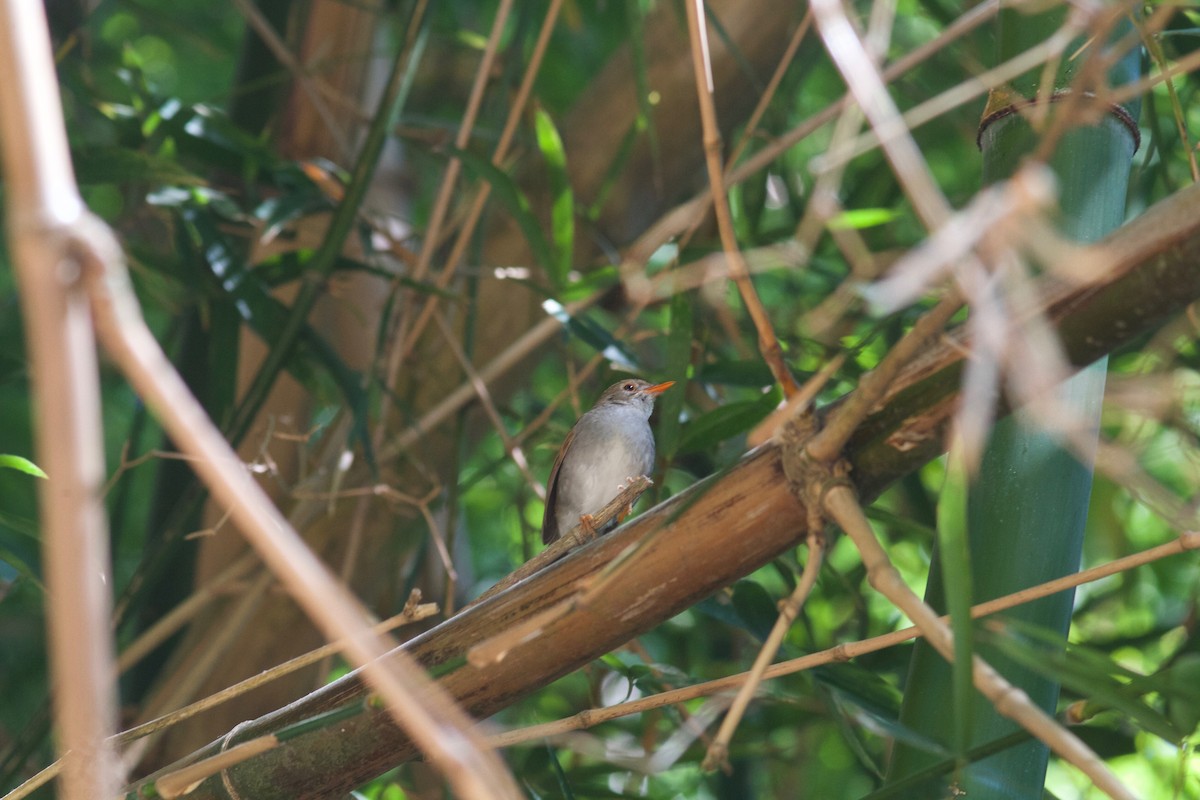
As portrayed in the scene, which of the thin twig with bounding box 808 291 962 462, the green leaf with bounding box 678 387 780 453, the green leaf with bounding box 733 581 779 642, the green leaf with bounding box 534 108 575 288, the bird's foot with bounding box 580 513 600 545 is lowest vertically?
the green leaf with bounding box 733 581 779 642

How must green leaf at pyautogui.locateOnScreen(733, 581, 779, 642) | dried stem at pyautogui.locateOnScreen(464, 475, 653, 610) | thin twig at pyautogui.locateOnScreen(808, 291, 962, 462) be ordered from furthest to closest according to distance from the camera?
green leaf at pyautogui.locateOnScreen(733, 581, 779, 642) < dried stem at pyautogui.locateOnScreen(464, 475, 653, 610) < thin twig at pyautogui.locateOnScreen(808, 291, 962, 462)

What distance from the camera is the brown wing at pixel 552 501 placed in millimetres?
3295

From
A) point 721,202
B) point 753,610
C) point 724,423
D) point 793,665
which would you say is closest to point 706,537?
point 793,665

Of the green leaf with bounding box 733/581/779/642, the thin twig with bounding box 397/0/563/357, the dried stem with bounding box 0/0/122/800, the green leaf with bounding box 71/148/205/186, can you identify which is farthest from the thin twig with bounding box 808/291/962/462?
the green leaf with bounding box 71/148/205/186

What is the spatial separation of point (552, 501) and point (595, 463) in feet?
0.95

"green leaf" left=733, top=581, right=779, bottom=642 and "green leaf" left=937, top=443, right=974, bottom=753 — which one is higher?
"green leaf" left=937, top=443, right=974, bottom=753

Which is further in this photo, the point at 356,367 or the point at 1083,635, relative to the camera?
the point at 356,367

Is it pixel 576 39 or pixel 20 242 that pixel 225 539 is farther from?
pixel 20 242

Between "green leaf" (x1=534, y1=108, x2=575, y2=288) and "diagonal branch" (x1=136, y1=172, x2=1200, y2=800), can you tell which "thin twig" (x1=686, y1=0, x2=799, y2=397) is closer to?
"diagonal branch" (x1=136, y1=172, x2=1200, y2=800)

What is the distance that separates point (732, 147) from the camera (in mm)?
3941

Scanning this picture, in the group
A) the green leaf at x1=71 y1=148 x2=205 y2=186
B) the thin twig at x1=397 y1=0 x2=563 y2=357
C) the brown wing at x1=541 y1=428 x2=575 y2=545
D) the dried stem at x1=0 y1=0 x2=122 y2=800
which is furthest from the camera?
the brown wing at x1=541 y1=428 x2=575 y2=545

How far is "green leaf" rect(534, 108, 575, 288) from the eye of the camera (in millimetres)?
2896

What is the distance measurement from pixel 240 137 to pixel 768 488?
2.46 meters

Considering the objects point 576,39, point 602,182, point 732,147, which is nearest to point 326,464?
point 602,182
